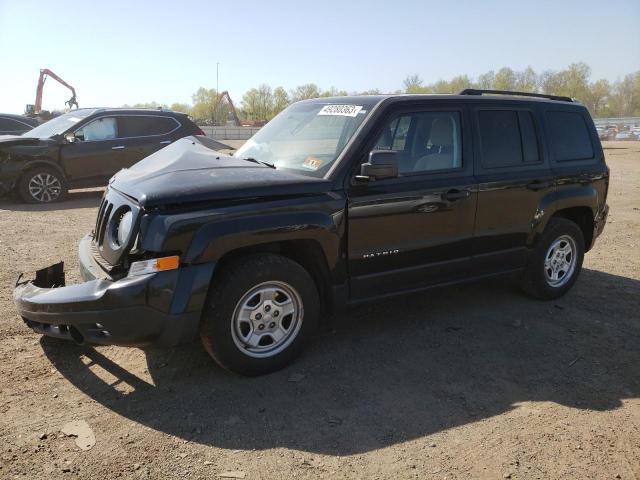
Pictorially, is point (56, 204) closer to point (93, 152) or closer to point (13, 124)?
point (93, 152)

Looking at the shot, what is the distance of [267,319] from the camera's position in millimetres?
3568

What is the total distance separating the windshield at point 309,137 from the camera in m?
3.94

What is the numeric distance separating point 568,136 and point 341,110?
8.20ft

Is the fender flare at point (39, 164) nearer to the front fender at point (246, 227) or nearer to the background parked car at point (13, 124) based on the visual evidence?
the background parked car at point (13, 124)

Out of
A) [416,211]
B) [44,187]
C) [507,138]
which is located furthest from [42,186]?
[507,138]

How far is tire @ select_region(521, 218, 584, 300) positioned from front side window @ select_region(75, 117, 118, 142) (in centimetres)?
876

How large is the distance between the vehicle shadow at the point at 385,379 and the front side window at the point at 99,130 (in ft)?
24.7

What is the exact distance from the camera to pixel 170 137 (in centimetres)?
1136

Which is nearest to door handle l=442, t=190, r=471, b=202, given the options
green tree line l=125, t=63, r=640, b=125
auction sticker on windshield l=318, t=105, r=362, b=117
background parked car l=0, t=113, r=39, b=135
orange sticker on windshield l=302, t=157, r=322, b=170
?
auction sticker on windshield l=318, t=105, r=362, b=117

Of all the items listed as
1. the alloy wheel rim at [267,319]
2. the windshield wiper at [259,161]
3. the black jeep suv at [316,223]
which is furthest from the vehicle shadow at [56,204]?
the alloy wheel rim at [267,319]

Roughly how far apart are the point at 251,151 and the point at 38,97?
137 feet

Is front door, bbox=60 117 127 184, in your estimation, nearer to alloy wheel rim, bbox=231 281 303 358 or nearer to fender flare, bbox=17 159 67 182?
fender flare, bbox=17 159 67 182

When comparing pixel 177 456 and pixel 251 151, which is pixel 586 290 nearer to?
pixel 251 151

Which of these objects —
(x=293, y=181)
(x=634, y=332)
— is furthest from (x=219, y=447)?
(x=634, y=332)
